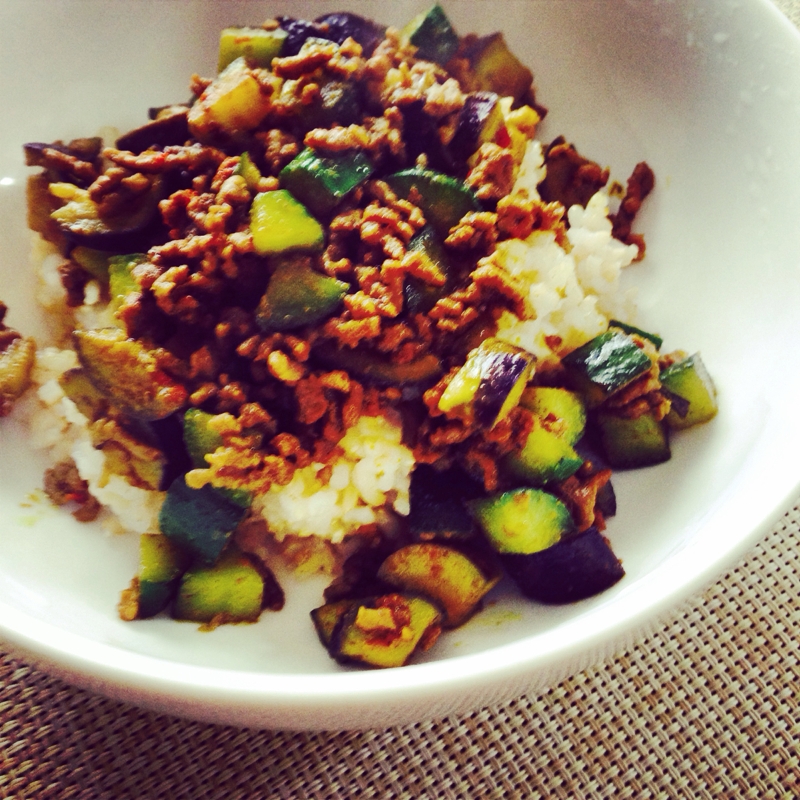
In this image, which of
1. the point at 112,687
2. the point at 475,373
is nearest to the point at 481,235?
→ the point at 475,373

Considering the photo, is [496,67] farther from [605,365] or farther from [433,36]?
[605,365]

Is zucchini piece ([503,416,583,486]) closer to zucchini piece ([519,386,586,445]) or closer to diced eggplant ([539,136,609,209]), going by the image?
zucchini piece ([519,386,586,445])

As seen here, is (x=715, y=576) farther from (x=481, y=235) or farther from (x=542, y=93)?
(x=542, y=93)

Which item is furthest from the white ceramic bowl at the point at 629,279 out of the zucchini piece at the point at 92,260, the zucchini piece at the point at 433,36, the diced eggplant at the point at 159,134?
the diced eggplant at the point at 159,134

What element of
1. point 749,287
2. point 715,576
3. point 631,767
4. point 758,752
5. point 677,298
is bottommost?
point 631,767

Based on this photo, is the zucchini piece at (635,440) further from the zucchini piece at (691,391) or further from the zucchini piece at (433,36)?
the zucchini piece at (433,36)
